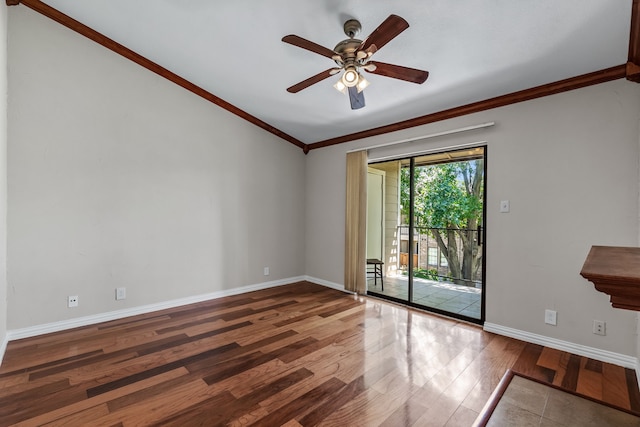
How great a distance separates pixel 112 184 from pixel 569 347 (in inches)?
192

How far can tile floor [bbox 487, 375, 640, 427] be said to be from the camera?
1.88 metres

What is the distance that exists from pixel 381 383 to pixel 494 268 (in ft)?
6.03

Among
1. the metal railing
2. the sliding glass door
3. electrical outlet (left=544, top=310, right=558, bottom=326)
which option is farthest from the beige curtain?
electrical outlet (left=544, top=310, right=558, bottom=326)

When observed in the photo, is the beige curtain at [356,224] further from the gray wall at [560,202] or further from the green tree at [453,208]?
the gray wall at [560,202]

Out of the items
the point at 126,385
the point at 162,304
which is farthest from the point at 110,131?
the point at 126,385

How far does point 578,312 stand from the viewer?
2748mm

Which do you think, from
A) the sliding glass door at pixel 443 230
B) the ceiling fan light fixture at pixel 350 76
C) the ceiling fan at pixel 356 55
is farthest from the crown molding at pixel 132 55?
the ceiling fan light fixture at pixel 350 76

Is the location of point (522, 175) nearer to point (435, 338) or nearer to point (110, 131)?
point (435, 338)

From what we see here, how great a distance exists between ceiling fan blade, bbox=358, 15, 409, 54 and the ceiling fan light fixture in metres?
0.16

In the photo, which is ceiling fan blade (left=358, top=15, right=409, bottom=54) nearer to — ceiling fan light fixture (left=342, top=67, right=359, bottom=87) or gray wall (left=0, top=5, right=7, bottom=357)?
ceiling fan light fixture (left=342, top=67, right=359, bottom=87)

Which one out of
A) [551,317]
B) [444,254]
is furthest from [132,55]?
[551,317]

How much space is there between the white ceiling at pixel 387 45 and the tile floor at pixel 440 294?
2423mm

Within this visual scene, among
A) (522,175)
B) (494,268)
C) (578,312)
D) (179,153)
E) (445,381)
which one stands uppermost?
(179,153)

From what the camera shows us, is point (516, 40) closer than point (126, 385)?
No
